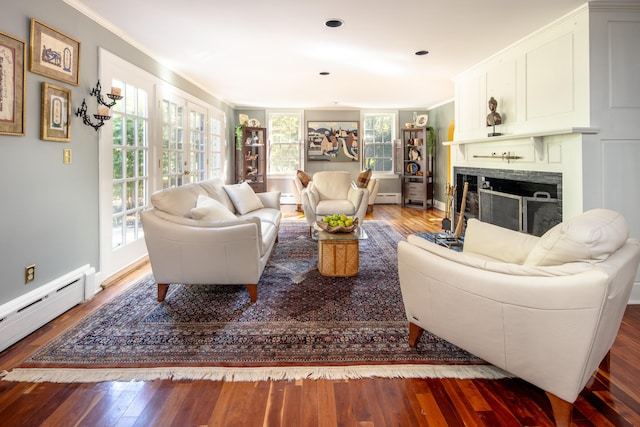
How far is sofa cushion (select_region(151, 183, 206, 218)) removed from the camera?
2771 millimetres

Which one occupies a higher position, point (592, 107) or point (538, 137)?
point (592, 107)

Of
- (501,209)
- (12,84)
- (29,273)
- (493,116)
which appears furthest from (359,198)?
(12,84)

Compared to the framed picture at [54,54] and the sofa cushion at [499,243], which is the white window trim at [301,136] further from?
the sofa cushion at [499,243]

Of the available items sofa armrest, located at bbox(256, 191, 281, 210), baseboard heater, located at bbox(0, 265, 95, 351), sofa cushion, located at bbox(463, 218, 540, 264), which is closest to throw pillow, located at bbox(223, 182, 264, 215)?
sofa armrest, located at bbox(256, 191, 281, 210)

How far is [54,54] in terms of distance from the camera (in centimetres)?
259

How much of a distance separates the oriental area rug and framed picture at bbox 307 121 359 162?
18.9ft

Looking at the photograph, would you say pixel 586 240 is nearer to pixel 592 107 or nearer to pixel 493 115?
pixel 592 107

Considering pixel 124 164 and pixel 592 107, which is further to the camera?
pixel 124 164

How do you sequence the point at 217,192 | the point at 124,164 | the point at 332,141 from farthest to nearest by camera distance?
the point at 332,141, the point at 217,192, the point at 124,164

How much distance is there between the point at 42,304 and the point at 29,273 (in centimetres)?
22

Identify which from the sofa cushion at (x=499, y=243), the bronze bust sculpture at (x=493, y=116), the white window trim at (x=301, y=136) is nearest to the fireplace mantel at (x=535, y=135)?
the bronze bust sculpture at (x=493, y=116)

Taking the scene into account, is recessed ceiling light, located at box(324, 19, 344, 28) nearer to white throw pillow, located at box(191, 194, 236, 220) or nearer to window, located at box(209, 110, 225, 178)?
white throw pillow, located at box(191, 194, 236, 220)

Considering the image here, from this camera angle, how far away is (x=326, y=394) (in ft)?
5.51

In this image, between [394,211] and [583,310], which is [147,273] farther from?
[394,211]
